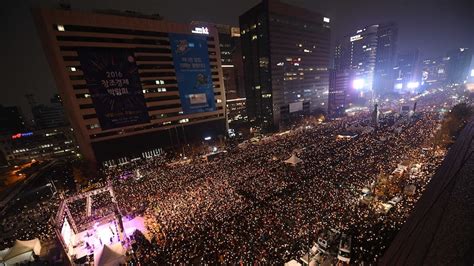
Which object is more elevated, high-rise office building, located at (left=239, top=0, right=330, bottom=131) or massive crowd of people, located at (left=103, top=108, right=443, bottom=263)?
high-rise office building, located at (left=239, top=0, right=330, bottom=131)

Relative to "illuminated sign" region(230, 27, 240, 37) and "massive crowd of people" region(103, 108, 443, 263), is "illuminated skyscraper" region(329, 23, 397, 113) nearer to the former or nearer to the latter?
"illuminated sign" region(230, 27, 240, 37)

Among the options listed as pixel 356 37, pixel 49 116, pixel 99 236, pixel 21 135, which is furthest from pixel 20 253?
pixel 356 37

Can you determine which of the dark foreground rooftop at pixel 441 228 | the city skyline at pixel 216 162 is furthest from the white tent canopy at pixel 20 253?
the dark foreground rooftop at pixel 441 228

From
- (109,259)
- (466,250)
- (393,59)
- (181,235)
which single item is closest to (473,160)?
(466,250)

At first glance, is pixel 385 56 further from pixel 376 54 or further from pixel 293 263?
pixel 293 263

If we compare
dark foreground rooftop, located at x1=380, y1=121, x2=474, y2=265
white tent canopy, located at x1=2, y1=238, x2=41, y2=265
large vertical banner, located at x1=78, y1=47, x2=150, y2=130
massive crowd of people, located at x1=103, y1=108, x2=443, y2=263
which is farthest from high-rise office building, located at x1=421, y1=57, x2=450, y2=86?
white tent canopy, located at x1=2, y1=238, x2=41, y2=265

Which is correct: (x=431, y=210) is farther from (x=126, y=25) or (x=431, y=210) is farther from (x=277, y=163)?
(x=126, y=25)
